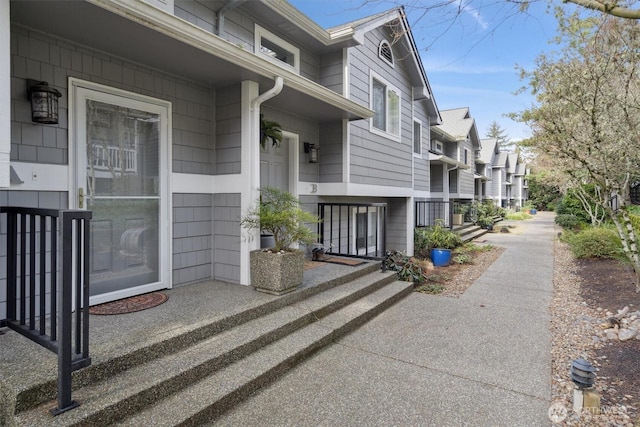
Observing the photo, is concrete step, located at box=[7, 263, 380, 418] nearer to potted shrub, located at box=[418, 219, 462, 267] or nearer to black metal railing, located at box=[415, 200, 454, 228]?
potted shrub, located at box=[418, 219, 462, 267]

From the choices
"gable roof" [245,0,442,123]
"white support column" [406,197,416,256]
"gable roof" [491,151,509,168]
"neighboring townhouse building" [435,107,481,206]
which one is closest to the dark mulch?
"white support column" [406,197,416,256]

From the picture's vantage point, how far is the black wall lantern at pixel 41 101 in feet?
10.2

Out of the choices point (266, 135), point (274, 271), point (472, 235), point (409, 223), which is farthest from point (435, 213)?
point (274, 271)

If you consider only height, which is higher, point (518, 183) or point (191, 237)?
point (518, 183)

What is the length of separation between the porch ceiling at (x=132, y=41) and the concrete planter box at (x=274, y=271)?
2.21 m

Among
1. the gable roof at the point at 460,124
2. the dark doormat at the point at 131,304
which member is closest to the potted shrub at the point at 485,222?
the gable roof at the point at 460,124

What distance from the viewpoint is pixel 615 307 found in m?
5.11

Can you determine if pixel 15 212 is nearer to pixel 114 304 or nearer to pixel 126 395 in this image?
pixel 114 304

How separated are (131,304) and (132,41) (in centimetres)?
267

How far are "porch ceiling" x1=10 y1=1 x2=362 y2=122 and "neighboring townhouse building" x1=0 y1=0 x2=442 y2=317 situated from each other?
0.06 ft

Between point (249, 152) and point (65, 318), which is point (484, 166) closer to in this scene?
point (249, 152)

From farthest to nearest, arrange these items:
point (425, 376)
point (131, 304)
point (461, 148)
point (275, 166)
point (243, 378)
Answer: point (461, 148), point (275, 166), point (131, 304), point (425, 376), point (243, 378)

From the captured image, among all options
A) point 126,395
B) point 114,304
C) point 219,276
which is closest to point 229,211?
point 219,276

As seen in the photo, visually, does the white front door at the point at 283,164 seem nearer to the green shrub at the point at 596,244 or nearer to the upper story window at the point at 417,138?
the upper story window at the point at 417,138
